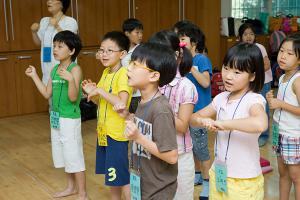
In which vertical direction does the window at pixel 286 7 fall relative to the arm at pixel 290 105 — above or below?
above

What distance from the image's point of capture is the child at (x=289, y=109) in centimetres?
255

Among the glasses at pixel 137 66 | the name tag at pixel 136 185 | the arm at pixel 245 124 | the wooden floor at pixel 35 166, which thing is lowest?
the wooden floor at pixel 35 166

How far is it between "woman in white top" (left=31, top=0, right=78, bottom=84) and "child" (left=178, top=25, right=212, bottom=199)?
173 cm

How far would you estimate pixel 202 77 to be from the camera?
297 cm

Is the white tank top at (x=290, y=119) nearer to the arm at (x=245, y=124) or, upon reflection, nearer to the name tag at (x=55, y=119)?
the arm at (x=245, y=124)

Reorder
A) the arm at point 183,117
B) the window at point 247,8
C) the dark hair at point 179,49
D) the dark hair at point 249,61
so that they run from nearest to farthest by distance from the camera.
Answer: the dark hair at point 249,61 → the arm at point 183,117 → the dark hair at point 179,49 → the window at point 247,8

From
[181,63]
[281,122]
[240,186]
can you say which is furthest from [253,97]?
[281,122]

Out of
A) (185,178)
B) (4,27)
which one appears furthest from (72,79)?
(4,27)

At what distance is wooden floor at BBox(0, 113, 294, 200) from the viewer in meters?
3.36

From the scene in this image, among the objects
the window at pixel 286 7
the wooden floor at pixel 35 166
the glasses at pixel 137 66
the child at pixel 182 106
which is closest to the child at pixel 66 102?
the wooden floor at pixel 35 166

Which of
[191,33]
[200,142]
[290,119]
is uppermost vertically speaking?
[191,33]

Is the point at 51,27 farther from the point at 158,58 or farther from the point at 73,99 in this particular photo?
the point at 158,58

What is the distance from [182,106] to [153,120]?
1.56ft

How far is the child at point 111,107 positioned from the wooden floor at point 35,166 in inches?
30.4
